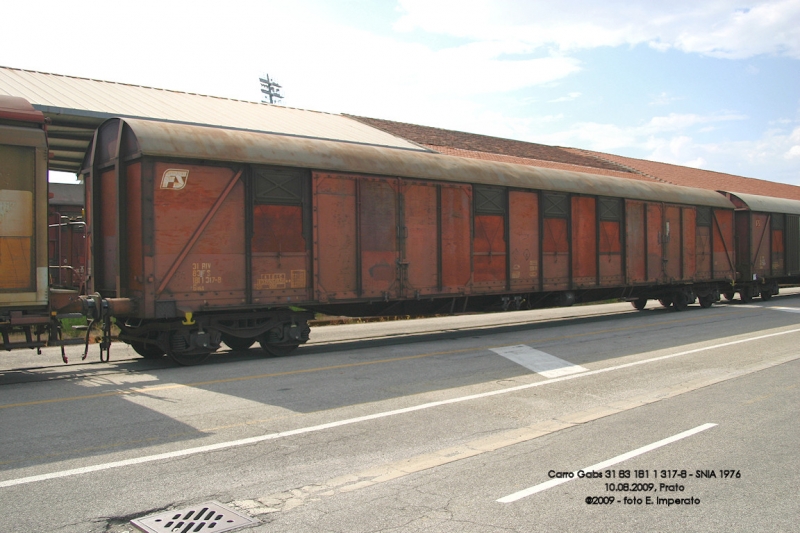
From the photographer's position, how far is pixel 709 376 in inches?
377

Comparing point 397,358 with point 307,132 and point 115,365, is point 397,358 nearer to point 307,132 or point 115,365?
point 115,365

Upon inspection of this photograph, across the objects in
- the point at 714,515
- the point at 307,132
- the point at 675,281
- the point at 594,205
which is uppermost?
the point at 307,132

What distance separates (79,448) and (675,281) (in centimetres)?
1811

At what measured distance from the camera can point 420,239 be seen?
13.5m

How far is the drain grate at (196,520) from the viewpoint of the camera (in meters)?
4.25

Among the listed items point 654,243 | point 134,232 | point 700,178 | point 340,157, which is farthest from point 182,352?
point 700,178

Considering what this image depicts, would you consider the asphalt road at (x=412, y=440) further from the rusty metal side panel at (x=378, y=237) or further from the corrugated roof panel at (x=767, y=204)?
the corrugated roof panel at (x=767, y=204)

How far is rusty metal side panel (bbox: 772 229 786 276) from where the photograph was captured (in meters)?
25.2

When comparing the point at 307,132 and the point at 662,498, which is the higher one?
the point at 307,132

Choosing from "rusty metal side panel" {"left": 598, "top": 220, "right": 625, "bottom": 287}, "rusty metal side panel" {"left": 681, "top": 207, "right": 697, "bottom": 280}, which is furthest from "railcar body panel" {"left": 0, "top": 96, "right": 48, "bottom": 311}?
"rusty metal side panel" {"left": 681, "top": 207, "right": 697, "bottom": 280}

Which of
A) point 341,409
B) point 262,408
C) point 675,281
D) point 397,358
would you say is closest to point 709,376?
point 397,358

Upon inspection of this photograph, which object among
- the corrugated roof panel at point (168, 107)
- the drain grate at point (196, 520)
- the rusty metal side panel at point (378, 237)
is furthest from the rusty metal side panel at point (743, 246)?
the drain grate at point (196, 520)

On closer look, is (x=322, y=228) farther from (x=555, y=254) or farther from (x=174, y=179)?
(x=555, y=254)

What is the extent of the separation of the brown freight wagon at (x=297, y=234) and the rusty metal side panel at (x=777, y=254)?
12.2m
